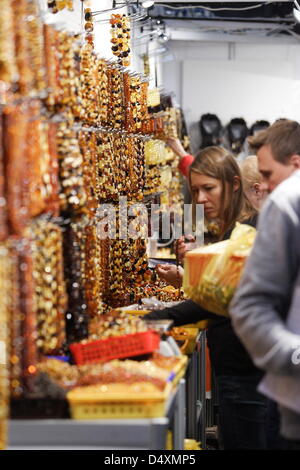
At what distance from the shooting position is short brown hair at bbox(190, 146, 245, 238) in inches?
161

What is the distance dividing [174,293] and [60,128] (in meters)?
2.39

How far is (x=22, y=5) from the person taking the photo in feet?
8.75

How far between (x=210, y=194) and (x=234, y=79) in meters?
8.63

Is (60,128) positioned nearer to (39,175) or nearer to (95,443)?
(39,175)

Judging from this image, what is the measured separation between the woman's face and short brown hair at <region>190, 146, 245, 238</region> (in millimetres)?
20

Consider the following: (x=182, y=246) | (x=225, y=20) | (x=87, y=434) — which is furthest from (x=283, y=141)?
(x=225, y=20)

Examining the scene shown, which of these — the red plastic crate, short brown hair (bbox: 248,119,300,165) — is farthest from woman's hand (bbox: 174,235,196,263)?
short brown hair (bbox: 248,119,300,165)

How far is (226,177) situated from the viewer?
4137mm

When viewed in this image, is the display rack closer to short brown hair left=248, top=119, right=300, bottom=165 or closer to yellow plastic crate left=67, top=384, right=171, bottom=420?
yellow plastic crate left=67, top=384, right=171, bottom=420

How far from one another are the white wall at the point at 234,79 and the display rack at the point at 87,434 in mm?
10006

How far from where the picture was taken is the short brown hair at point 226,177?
408cm

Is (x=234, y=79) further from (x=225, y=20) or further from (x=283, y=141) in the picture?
(x=283, y=141)

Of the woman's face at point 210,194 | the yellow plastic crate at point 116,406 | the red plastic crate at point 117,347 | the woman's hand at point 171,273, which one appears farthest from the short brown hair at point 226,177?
the yellow plastic crate at point 116,406

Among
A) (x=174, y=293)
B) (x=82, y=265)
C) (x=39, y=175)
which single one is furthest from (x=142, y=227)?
(x=39, y=175)
